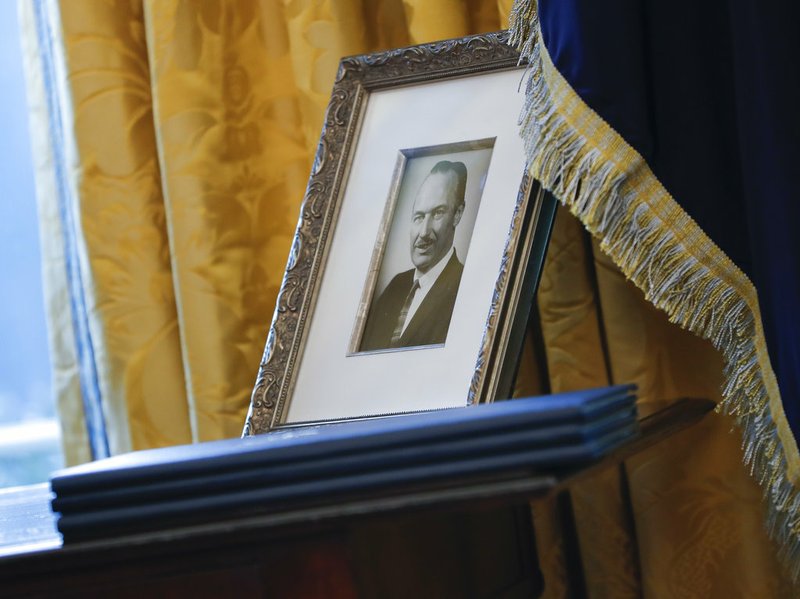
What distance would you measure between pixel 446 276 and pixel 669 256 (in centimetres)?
21

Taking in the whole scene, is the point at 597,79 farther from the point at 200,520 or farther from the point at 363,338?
the point at 200,520

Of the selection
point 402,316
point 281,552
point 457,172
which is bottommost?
point 281,552

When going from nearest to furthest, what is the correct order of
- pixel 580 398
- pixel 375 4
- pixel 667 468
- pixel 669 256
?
pixel 580 398 < pixel 669 256 < pixel 667 468 < pixel 375 4

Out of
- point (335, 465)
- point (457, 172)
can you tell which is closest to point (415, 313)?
point (457, 172)

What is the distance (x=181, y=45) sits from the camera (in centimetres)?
124

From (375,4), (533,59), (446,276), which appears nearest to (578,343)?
(446,276)

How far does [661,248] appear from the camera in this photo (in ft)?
2.85

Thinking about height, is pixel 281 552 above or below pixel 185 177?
below

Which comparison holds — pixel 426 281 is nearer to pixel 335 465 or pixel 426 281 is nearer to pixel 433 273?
pixel 433 273

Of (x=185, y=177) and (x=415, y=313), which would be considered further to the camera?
(x=185, y=177)

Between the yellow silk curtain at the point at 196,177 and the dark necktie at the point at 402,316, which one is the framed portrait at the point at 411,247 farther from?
the yellow silk curtain at the point at 196,177

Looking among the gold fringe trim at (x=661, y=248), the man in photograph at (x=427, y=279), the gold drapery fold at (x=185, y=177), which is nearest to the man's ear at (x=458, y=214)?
the man in photograph at (x=427, y=279)

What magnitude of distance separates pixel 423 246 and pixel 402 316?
7cm

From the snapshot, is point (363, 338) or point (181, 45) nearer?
point (363, 338)
